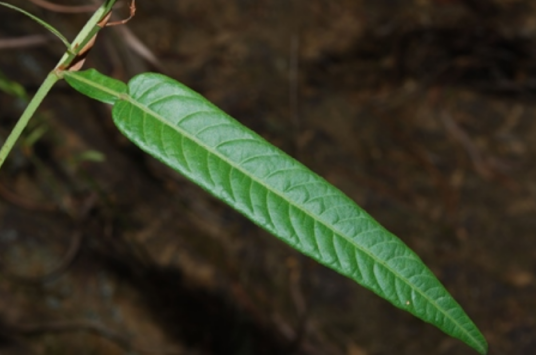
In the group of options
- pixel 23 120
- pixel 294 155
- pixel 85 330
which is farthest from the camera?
pixel 294 155

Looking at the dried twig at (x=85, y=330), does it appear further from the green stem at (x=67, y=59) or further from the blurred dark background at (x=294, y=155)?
the green stem at (x=67, y=59)

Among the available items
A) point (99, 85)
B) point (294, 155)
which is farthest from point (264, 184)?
point (294, 155)

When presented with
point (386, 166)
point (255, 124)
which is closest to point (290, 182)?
point (255, 124)

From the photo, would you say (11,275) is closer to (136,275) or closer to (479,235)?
(136,275)

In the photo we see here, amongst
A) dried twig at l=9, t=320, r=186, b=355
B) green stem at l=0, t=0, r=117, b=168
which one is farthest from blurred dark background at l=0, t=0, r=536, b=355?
green stem at l=0, t=0, r=117, b=168

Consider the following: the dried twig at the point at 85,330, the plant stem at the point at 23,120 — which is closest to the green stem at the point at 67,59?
the plant stem at the point at 23,120

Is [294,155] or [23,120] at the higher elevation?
[294,155]

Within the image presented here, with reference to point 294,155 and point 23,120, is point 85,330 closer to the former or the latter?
point 294,155
